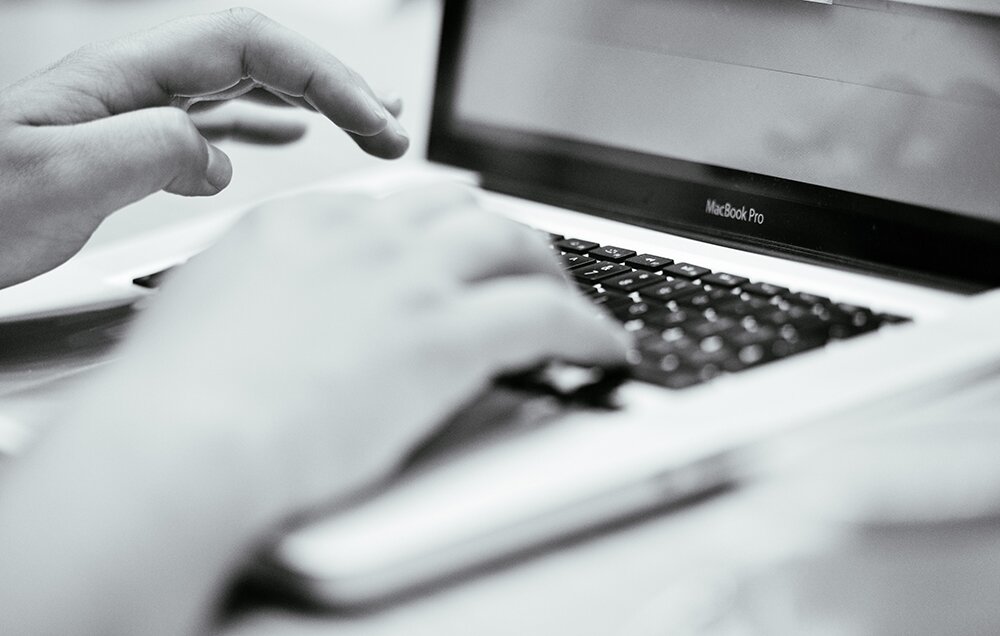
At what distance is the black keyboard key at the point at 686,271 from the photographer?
0.56m

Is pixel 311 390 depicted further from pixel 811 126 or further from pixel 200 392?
pixel 811 126

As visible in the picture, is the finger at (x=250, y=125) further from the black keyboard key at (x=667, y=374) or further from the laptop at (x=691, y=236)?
the black keyboard key at (x=667, y=374)

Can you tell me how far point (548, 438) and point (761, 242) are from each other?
352 millimetres

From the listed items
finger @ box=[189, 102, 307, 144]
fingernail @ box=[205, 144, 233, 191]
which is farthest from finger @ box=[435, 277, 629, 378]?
finger @ box=[189, 102, 307, 144]

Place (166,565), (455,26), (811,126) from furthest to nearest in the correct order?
(455,26) → (811,126) → (166,565)

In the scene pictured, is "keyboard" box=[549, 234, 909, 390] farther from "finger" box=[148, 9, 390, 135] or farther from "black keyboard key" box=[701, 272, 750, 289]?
"finger" box=[148, 9, 390, 135]

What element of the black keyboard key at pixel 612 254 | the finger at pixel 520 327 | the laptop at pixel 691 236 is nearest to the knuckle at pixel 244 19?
the laptop at pixel 691 236

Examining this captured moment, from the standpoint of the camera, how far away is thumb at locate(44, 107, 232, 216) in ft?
1.90

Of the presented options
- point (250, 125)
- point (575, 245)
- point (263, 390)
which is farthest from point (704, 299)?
point (250, 125)

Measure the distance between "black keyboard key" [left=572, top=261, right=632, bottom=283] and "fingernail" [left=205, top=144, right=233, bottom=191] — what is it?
0.78 ft

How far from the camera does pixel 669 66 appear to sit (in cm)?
72

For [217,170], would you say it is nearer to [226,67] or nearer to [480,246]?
[226,67]

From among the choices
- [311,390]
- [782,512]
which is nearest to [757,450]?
[782,512]

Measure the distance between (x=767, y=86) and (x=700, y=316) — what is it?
262mm
